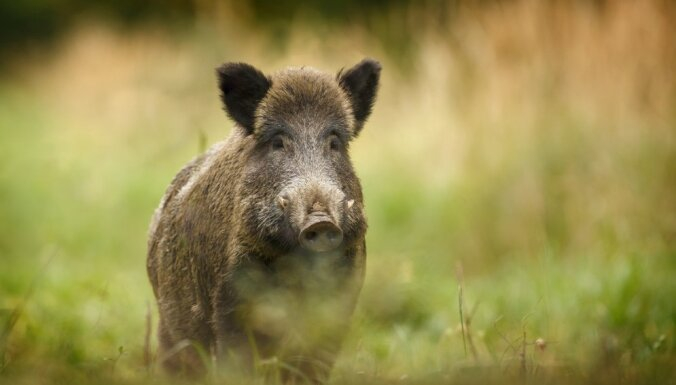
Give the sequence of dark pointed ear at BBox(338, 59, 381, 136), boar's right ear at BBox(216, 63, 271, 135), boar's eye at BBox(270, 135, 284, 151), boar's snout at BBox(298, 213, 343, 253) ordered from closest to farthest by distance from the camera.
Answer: boar's snout at BBox(298, 213, 343, 253) < boar's eye at BBox(270, 135, 284, 151) < boar's right ear at BBox(216, 63, 271, 135) < dark pointed ear at BBox(338, 59, 381, 136)

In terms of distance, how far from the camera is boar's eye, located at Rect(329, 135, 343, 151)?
471cm

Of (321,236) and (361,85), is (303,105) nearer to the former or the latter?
(361,85)

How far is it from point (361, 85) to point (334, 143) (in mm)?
529

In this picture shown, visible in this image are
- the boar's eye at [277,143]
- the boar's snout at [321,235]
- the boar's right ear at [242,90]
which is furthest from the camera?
the boar's right ear at [242,90]

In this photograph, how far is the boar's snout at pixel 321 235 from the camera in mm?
3975

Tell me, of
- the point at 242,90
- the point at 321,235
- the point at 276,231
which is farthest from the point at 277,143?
the point at 321,235

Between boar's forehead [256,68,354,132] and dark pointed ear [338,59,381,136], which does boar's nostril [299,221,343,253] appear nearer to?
boar's forehead [256,68,354,132]

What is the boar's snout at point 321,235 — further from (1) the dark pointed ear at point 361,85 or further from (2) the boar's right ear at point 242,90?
(1) the dark pointed ear at point 361,85

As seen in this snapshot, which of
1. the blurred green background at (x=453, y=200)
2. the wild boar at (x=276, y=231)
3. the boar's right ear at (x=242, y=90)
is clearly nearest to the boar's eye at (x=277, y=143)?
the wild boar at (x=276, y=231)

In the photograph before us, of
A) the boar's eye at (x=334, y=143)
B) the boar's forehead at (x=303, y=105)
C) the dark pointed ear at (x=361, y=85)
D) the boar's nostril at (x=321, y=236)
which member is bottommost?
the boar's nostril at (x=321, y=236)

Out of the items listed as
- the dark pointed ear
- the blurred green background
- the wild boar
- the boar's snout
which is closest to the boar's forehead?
Answer: the wild boar

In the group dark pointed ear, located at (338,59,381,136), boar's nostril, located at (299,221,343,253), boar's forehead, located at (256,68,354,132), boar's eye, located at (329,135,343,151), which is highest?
dark pointed ear, located at (338,59,381,136)

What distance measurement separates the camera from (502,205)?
28.4ft

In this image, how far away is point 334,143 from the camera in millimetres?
4738
